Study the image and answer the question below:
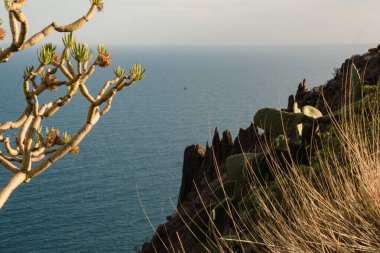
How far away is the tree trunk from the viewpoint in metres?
7.03

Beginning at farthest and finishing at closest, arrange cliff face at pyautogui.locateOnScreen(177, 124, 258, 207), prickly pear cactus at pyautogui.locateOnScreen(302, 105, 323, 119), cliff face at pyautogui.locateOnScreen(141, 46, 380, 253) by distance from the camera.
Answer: cliff face at pyautogui.locateOnScreen(177, 124, 258, 207) → cliff face at pyautogui.locateOnScreen(141, 46, 380, 253) → prickly pear cactus at pyautogui.locateOnScreen(302, 105, 323, 119)

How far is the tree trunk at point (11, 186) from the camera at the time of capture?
23.1 ft

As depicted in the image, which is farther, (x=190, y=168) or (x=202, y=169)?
(x=190, y=168)

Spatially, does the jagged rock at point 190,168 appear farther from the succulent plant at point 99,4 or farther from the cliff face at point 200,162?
the succulent plant at point 99,4

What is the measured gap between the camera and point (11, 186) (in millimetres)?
7234

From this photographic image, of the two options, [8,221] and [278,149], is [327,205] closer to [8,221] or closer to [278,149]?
[278,149]

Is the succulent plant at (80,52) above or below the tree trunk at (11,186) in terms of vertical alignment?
above

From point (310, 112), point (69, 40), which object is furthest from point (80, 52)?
point (310, 112)

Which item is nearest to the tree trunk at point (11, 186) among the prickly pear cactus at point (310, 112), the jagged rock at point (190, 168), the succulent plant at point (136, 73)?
the succulent plant at point (136, 73)

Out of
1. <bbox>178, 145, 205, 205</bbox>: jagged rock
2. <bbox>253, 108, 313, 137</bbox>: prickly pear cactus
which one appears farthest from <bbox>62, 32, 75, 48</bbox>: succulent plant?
<bbox>178, 145, 205, 205</bbox>: jagged rock

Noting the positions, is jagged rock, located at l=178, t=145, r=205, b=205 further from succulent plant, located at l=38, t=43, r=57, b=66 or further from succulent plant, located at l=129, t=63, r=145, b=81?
succulent plant, located at l=38, t=43, r=57, b=66

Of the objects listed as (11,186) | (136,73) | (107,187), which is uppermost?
(136,73)

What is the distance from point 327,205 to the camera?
17.0 ft

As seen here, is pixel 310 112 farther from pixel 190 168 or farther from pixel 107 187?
Answer: pixel 107 187
